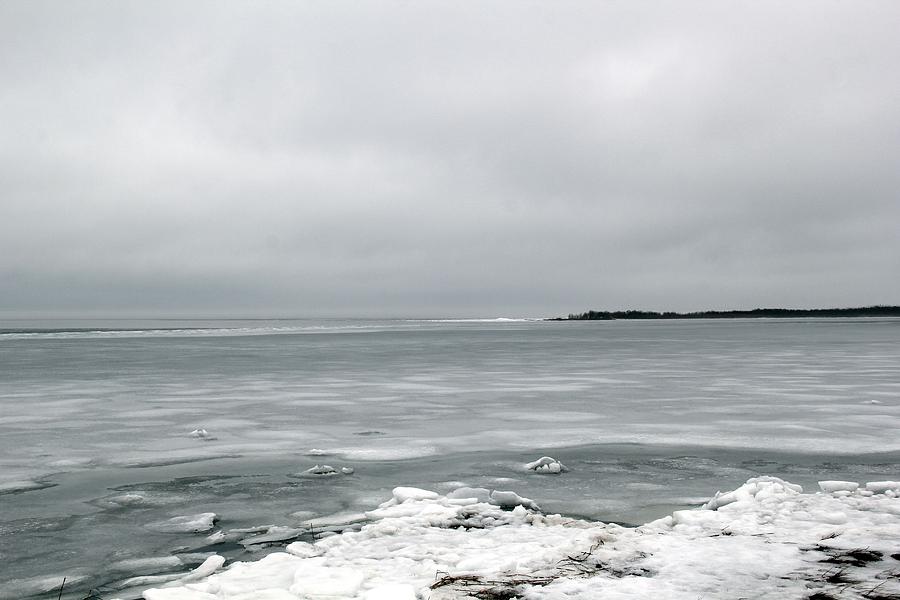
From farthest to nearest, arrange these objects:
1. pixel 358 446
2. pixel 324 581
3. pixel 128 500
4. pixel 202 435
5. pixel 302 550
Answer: pixel 202 435
pixel 358 446
pixel 128 500
pixel 302 550
pixel 324 581

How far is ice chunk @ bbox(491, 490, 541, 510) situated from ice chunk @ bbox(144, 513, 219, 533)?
73.6 inches

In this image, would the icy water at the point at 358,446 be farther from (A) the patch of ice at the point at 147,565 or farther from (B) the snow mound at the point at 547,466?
(B) the snow mound at the point at 547,466

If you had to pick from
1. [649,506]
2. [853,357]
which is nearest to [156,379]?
[649,506]

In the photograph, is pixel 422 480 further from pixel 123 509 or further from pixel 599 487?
pixel 123 509

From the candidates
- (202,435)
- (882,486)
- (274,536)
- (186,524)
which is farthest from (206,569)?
(882,486)

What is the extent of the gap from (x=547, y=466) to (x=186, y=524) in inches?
114

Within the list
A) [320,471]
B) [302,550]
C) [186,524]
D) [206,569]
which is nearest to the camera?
[206,569]

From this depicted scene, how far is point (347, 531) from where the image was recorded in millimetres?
4312

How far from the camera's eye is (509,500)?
4.88 m

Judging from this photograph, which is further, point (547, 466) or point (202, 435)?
point (202, 435)

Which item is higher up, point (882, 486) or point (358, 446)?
point (882, 486)

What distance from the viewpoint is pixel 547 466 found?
5957mm

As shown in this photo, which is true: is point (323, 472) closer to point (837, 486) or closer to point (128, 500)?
point (128, 500)

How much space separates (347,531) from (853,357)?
19427 mm
